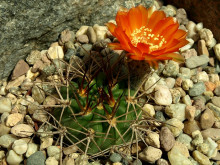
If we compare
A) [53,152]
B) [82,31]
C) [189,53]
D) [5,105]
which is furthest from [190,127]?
[5,105]

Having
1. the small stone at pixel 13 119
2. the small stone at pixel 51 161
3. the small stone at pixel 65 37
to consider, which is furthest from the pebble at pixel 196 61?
the small stone at pixel 13 119

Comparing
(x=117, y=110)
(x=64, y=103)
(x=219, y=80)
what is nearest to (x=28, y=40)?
(x=64, y=103)

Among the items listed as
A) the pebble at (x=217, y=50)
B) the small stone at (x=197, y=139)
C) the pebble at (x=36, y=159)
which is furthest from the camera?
the pebble at (x=217, y=50)

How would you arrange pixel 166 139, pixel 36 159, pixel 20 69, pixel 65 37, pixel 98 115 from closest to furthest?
1. pixel 98 115
2. pixel 36 159
3. pixel 166 139
4. pixel 20 69
5. pixel 65 37

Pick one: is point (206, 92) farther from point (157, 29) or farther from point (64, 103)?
point (64, 103)

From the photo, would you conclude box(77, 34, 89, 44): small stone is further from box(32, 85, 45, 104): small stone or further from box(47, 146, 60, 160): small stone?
box(47, 146, 60, 160): small stone

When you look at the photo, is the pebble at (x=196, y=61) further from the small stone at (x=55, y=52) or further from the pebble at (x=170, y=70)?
the small stone at (x=55, y=52)

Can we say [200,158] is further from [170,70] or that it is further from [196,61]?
[196,61]

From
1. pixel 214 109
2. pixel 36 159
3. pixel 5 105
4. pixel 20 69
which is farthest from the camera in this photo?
pixel 20 69
